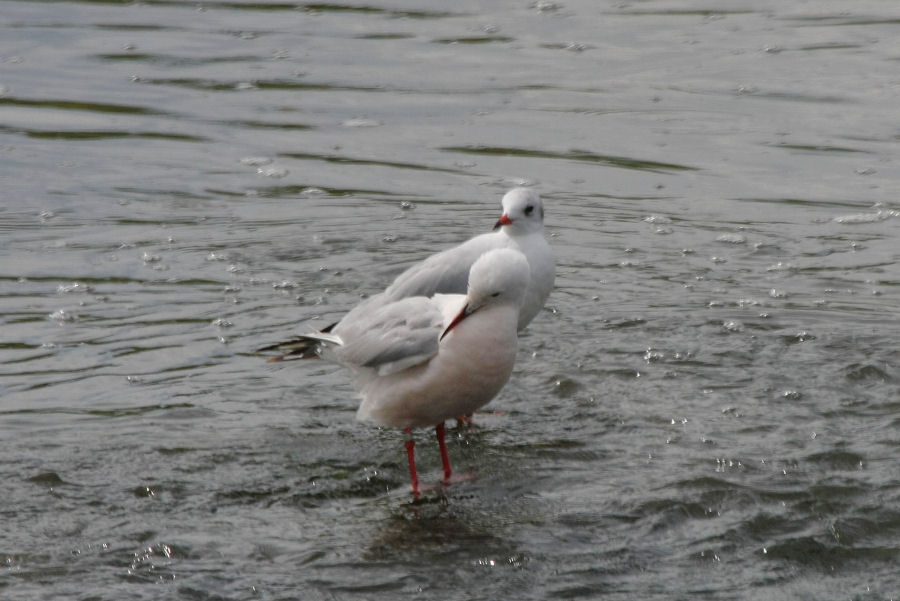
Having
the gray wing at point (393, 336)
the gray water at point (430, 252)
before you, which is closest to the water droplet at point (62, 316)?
the gray water at point (430, 252)

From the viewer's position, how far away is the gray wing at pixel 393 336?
5.54m

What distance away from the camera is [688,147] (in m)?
10.5

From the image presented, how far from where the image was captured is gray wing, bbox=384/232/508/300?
6.50m

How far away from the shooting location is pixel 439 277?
654 centimetres

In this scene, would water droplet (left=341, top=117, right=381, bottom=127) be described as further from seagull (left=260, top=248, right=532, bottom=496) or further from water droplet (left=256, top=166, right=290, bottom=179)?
seagull (left=260, top=248, right=532, bottom=496)

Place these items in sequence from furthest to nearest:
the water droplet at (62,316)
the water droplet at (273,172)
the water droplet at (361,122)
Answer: the water droplet at (361,122)
the water droplet at (273,172)
the water droplet at (62,316)

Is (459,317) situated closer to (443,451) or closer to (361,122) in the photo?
(443,451)

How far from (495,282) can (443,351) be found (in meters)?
0.34

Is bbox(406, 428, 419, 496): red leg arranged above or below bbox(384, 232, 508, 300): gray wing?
below

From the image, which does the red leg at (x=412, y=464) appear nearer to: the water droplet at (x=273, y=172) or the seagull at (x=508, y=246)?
the seagull at (x=508, y=246)

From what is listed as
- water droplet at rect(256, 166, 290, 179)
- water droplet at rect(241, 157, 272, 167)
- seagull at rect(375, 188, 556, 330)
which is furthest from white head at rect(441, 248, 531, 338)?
water droplet at rect(241, 157, 272, 167)

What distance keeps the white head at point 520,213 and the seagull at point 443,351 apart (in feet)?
3.69

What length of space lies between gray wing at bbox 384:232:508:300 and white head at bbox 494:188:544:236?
24 centimetres

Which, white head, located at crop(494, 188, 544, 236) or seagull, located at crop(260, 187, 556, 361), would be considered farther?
white head, located at crop(494, 188, 544, 236)
